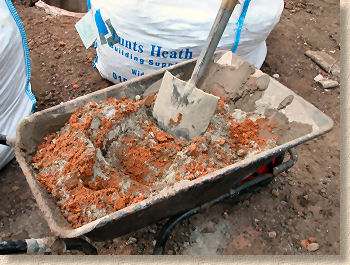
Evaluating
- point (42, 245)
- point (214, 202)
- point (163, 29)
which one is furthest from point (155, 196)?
point (163, 29)

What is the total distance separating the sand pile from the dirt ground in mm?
443

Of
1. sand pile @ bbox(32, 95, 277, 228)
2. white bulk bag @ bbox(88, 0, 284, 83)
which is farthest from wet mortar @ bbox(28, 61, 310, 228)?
white bulk bag @ bbox(88, 0, 284, 83)

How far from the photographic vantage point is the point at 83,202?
142 centimetres

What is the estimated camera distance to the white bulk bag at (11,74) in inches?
79.3

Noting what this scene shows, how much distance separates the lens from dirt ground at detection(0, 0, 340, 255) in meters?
1.93

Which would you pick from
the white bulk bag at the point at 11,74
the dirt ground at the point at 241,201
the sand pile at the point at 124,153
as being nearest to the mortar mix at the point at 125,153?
the sand pile at the point at 124,153

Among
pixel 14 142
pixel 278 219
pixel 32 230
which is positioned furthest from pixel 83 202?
pixel 278 219

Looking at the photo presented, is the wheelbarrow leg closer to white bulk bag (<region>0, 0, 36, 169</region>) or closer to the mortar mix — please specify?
the mortar mix

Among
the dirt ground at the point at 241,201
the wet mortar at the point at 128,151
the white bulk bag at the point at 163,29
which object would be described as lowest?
the dirt ground at the point at 241,201

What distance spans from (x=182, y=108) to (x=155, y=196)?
0.65m

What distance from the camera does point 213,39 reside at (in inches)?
72.5

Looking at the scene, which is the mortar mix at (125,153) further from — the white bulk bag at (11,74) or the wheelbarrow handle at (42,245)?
the white bulk bag at (11,74)

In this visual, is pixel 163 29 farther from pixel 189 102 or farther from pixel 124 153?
pixel 124 153

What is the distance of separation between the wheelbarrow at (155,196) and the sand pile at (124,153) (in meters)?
0.05
